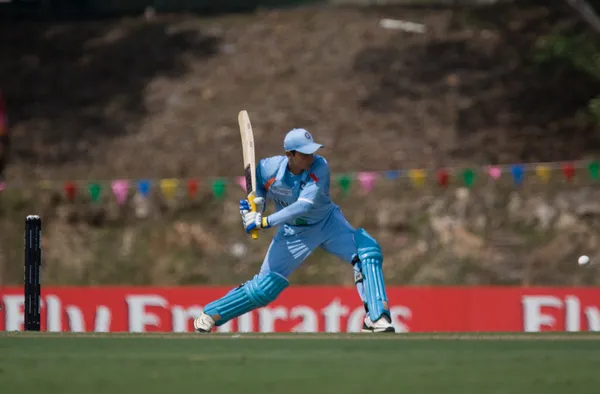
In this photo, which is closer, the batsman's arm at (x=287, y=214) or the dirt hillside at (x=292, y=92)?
the batsman's arm at (x=287, y=214)

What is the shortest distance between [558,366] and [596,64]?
1709cm

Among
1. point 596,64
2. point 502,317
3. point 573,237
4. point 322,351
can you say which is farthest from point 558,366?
point 596,64

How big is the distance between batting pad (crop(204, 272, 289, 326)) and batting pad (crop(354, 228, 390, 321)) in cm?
71

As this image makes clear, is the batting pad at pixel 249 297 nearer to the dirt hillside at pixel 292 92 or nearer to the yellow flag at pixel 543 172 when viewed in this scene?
the yellow flag at pixel 543 172

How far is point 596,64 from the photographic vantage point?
24.0 meters

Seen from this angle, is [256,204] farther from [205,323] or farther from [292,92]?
[292,92]

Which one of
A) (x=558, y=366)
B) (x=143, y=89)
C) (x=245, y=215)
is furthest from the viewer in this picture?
(x=143, y=89)

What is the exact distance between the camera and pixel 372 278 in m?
11.0

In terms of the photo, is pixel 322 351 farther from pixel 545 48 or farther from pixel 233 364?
pixel 545 48

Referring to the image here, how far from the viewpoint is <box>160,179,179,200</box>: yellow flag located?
72.6ft

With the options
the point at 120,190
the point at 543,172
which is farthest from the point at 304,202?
the point at 120,190

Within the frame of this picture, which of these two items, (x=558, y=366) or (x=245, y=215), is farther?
(x=245, y=215)

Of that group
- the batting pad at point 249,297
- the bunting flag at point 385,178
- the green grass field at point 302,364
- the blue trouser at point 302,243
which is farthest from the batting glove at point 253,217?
the bunting flag at point 385,178

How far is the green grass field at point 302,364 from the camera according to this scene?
689 centimetres
